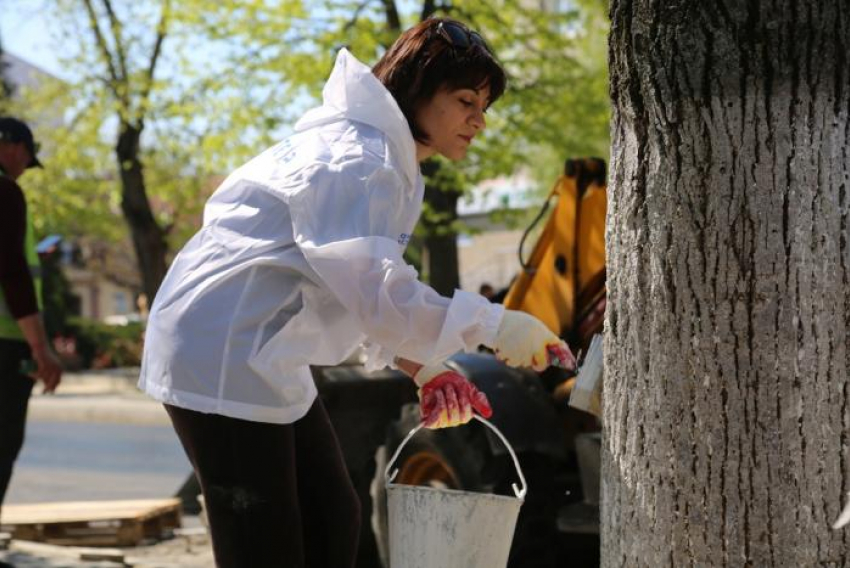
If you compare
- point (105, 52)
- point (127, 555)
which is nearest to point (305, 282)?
point (127, 555)

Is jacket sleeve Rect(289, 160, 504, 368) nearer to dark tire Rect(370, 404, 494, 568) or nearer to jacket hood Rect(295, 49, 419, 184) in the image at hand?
jacket hood Rect(295, 49, 419, 184)

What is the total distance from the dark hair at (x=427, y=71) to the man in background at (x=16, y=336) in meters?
2.89

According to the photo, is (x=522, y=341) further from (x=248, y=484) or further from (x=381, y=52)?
(x=381, y=52)

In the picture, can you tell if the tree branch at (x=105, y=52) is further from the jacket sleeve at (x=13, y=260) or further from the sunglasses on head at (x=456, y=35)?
the sunglasses on head at (x=456, y=35)

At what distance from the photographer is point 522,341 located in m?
2.88

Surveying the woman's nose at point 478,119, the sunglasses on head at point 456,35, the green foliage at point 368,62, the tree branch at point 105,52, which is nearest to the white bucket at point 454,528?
the woman's nose at point 478,119

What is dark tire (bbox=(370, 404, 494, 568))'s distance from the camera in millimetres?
5121

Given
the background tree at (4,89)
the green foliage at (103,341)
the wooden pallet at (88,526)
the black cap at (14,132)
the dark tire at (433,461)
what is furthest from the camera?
the green foliage at (103,341)

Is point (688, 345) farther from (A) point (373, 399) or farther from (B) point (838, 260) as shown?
(A) point (373, 399)

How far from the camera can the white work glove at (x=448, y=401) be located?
300 cm

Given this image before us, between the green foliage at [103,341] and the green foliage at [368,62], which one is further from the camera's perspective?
the green foliage at [103,341]

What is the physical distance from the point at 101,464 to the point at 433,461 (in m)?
8.22

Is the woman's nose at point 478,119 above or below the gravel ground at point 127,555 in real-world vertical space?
above

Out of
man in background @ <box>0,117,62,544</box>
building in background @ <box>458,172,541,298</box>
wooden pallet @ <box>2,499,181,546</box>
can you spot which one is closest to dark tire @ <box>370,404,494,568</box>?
man in background @ <box>0,117,62,544</box>
